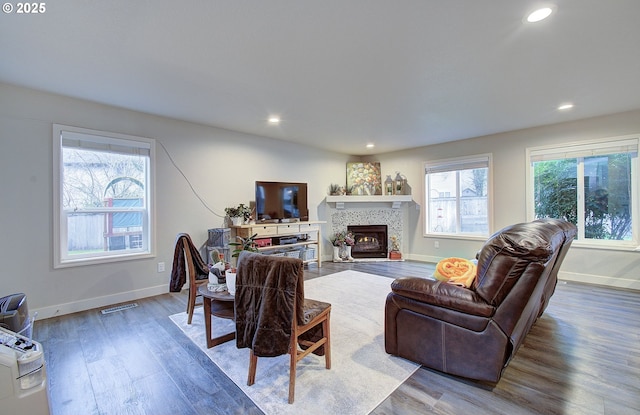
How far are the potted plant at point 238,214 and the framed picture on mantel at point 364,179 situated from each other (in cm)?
283

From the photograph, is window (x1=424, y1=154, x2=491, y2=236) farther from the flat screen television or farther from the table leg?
the table leg

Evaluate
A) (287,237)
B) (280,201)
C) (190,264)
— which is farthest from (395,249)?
(190,264)

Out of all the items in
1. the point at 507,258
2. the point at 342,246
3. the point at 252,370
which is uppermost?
the point at 507,258

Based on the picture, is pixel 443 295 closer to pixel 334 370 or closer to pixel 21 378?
pixel 334 370

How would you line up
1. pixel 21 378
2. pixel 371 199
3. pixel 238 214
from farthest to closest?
1. pixel 371 199
2. pixel 238 214
3. pixel 21 378

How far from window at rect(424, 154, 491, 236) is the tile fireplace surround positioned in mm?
557

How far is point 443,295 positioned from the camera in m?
1.92

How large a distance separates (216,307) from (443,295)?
1.80 m

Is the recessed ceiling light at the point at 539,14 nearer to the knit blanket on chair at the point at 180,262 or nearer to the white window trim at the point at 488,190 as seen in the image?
the knit blanket on chair at the point at 180,262

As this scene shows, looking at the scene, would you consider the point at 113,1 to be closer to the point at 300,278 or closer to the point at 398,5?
the point at 398,5

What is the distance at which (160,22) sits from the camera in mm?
1945

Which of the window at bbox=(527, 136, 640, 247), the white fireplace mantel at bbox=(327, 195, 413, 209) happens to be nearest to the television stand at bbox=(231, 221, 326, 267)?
the white fireplace mantel at bbox=(327, 195, 413, 209)

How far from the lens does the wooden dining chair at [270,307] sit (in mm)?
1735

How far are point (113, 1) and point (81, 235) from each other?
2.85 metres
